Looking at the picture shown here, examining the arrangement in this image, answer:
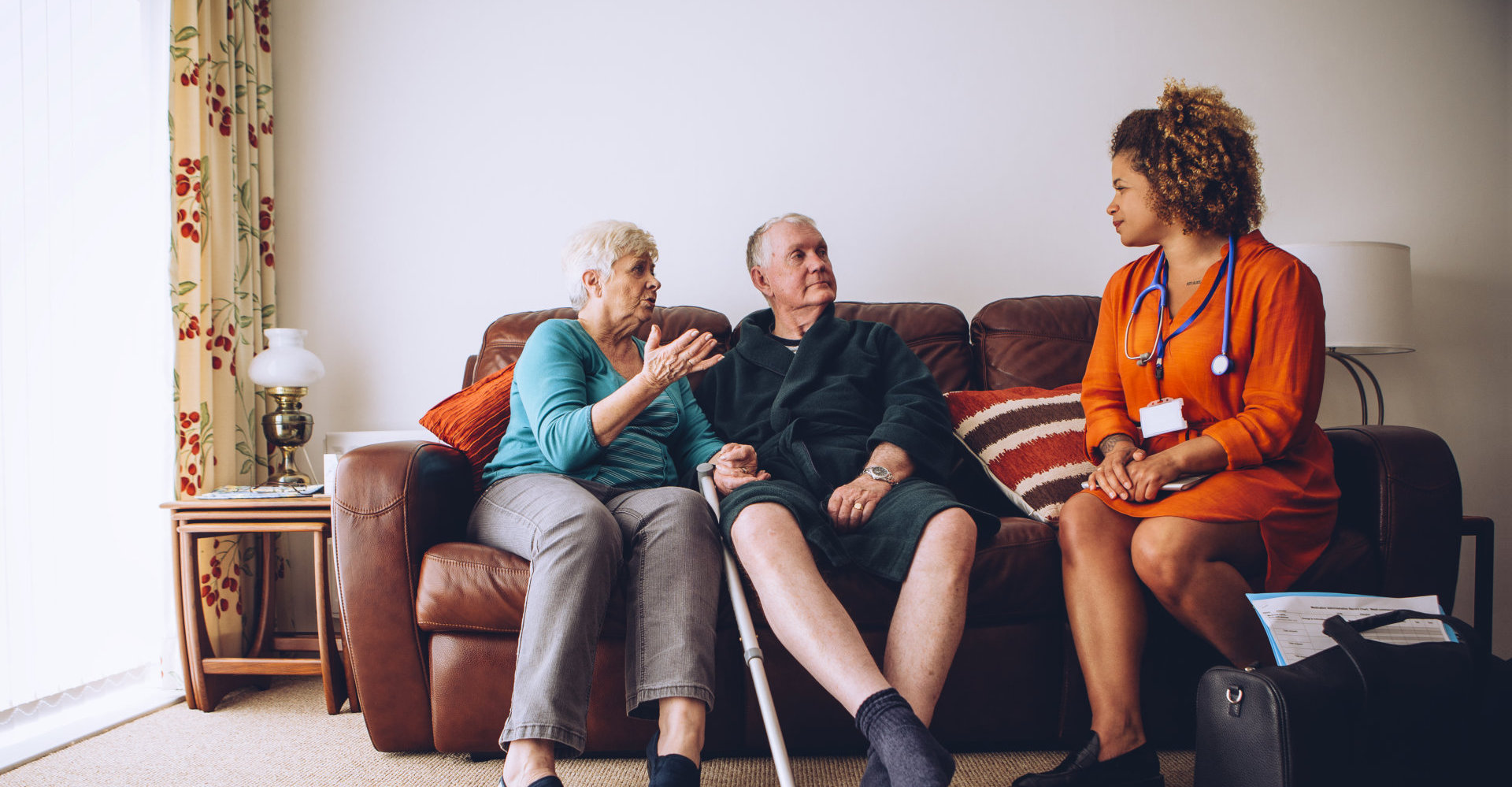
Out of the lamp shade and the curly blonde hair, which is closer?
the curly blonde hair

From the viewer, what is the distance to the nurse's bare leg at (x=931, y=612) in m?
1.23

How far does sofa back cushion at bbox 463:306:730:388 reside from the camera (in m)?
2.12

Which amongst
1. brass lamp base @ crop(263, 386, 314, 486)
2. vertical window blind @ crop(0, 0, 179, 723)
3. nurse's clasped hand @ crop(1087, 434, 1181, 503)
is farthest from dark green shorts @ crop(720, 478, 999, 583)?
vertical window blind @ crop(0, 0, 179, 723)

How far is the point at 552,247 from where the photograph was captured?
8.25 feet

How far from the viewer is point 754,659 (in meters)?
1.19


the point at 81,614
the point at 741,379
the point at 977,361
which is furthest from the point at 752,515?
the point at 81,614

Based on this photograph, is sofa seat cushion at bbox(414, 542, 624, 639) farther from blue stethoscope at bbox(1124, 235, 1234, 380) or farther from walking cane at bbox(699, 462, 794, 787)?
blue stethoscope at bbox(1124, 235, 1234, 380)

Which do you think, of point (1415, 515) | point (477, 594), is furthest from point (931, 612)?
point (1415, 515)

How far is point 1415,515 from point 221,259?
298cm

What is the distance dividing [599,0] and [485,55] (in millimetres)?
427

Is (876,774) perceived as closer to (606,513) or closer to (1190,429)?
(606,513)

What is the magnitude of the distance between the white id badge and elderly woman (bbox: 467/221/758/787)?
79cm

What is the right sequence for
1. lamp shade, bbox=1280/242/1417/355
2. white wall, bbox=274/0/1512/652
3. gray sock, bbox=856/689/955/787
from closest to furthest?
1. gray sock, bbox=856/689/955/787
2. lamp shade, bbox=1280/242/1417/355
3. white wall, bbox=274/0/1512/652

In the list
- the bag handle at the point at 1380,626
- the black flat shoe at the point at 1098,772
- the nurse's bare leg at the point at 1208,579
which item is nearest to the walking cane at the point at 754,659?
the black flat shoe at the point at 1098,772
